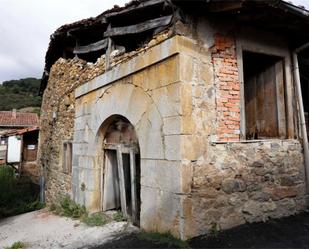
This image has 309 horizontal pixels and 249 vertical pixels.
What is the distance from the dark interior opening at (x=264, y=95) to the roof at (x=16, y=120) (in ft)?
89.5

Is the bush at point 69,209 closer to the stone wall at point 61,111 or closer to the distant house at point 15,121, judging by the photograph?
the stone wall at point 61,111

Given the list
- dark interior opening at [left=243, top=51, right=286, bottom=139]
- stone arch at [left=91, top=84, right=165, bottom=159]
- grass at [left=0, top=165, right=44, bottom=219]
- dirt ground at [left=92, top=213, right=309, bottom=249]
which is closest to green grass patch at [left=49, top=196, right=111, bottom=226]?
dirt ground at [left=92, top=213, right=309, bottom=249]

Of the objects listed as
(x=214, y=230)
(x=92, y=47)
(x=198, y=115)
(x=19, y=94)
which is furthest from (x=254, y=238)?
(x=19, y=94)

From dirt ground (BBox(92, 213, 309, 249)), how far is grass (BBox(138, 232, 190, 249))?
4 centimetres

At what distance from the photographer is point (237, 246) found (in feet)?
11.2

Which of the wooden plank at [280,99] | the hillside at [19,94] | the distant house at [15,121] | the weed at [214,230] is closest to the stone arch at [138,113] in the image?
the weed at [214,230]

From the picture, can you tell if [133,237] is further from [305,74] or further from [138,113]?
[305,74]

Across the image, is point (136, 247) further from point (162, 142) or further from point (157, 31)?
point (157, 31)

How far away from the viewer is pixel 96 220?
16.8ft

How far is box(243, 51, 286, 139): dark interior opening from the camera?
15.8 ft

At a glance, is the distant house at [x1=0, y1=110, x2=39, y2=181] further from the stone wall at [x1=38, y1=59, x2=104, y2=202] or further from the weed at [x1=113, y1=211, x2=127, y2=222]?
the weed at [x1=113, y1=211, x2=127, y2=222]

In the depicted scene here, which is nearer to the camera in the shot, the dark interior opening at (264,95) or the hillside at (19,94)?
the dark interior opening at (264,95)

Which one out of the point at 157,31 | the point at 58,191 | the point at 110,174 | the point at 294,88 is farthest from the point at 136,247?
the point at 58,191

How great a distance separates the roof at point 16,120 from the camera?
27.6m
